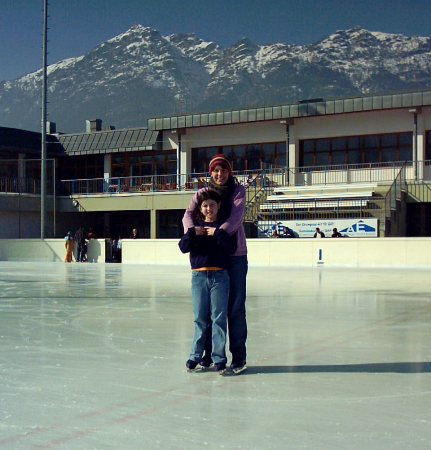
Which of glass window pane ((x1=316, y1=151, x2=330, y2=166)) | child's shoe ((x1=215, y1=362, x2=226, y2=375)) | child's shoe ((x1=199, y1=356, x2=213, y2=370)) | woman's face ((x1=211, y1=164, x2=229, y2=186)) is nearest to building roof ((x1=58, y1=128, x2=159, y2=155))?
glass window pane ((x1=316, y1=151, x2=330, y2=166))

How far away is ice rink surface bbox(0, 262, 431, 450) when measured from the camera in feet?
13.9

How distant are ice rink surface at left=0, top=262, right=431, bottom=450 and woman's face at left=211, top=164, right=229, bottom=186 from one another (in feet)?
5.02

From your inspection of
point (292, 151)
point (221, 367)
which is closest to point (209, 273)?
point (221, 367)

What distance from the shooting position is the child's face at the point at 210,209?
609 centimetres

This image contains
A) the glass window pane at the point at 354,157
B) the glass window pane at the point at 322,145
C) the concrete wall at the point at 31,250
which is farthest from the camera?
the glass window pane at the point at 322,145

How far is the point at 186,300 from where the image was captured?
13.2 metres

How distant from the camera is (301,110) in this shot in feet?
131

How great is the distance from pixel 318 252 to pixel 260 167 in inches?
577

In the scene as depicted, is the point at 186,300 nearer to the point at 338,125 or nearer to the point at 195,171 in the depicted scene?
the point at 338,125

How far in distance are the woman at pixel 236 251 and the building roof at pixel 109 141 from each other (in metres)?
40.2

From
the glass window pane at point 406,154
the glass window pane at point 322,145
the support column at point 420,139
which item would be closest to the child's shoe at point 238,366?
the support column at point 420,139

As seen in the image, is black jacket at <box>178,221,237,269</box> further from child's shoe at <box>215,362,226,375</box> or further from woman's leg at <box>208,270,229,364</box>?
child's shoe at <box>215,362,226,375</box>

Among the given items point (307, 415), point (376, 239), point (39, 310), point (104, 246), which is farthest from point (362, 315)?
point (104, 246)

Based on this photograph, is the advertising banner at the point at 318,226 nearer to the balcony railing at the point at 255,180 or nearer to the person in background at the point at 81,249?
the balcony railing at the point at 255,180
